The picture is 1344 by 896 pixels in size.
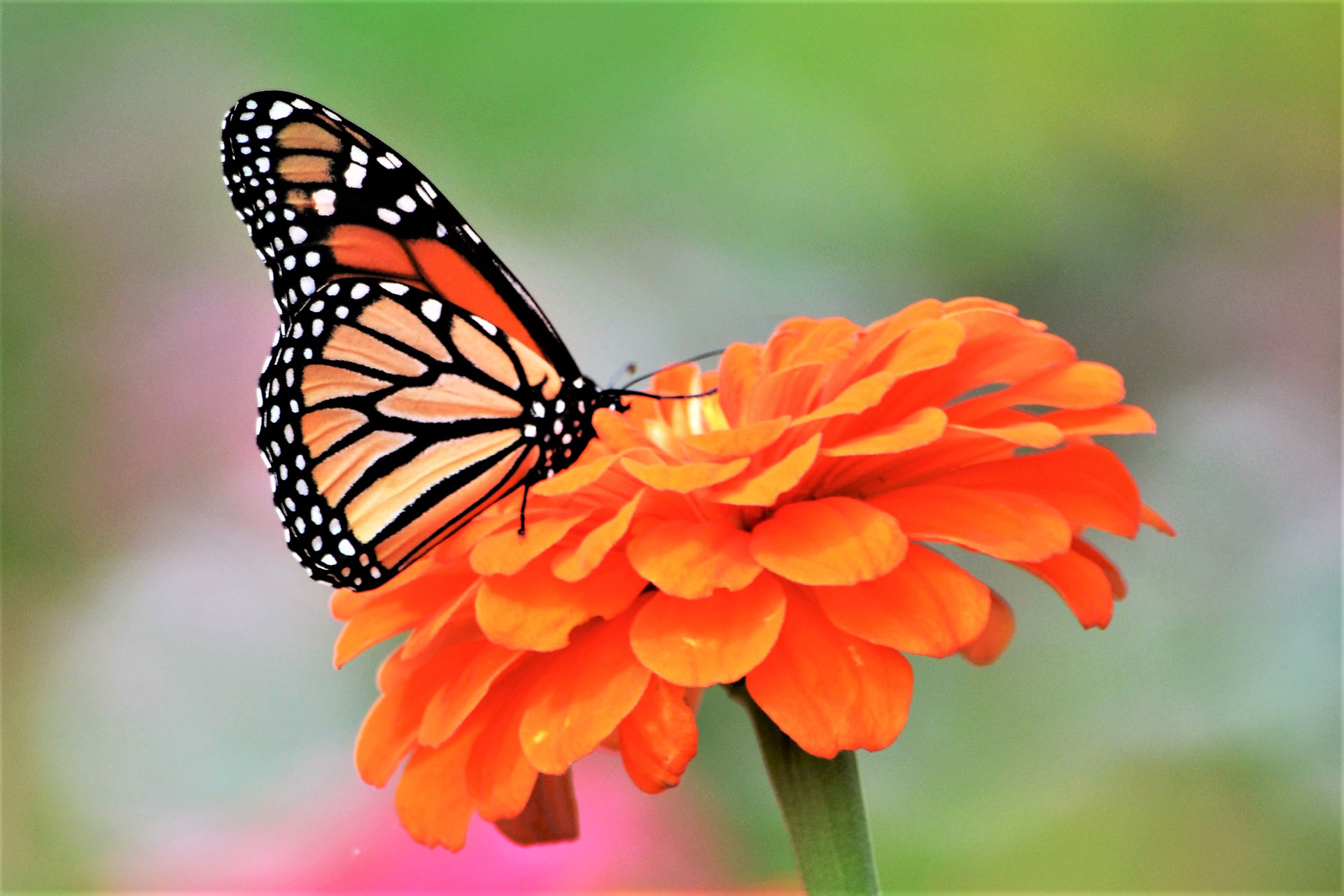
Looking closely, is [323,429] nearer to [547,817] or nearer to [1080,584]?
[547,817]

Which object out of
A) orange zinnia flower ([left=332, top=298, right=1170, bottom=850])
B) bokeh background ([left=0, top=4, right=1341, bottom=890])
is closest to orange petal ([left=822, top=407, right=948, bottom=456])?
orange zinnia flower ([left=332, top=298, right=1170, bottom=850])

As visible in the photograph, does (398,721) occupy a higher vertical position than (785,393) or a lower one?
lower

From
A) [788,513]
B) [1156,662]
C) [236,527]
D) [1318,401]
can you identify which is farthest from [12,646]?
[1318,401]

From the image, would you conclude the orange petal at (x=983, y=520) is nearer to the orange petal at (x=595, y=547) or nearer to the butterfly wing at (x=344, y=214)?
the orange petal at (x=595, y=547)

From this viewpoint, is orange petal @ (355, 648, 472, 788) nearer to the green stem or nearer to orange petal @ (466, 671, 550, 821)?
orange petal @ (466, 671, 550, 821)

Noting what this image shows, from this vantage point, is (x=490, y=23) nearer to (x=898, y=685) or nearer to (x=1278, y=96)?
(x=1278, y=96)

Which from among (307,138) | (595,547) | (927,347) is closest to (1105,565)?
(927,347)

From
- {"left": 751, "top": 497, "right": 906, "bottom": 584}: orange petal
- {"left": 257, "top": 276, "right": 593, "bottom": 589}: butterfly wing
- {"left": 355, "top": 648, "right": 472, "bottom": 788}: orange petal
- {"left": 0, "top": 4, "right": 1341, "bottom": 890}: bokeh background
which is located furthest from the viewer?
{"left": 0, "top": 4, "right": 1341, "bottom": 890}: bokeh background
